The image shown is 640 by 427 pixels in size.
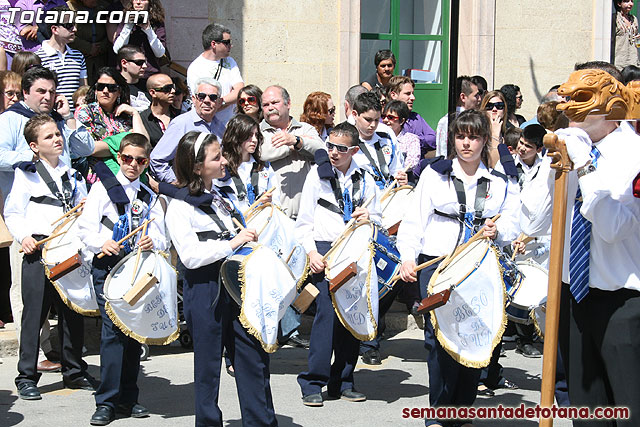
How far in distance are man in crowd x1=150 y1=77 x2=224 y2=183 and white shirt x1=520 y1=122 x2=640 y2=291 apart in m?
4.25

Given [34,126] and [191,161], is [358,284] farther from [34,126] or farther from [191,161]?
[34,126]

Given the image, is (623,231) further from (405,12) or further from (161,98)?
(405,12)

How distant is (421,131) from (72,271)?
14.0 ft

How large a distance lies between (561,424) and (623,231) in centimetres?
249

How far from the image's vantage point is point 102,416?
664 cm

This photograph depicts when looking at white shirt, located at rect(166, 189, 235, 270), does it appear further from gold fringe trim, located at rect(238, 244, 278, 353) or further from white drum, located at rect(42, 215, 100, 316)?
white drum, located at rect(42, 215, 100, 316)

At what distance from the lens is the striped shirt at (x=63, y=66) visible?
391 inches

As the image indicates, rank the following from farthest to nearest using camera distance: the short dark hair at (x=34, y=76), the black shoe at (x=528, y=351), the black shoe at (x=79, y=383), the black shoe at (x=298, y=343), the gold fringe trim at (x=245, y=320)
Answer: the black shoe at (x=298, y=343) < the black shoe at (x=528, y=351) < the short dark hair at (x=34, y=76) < the black shoe at (x=79, y=383) < the gold fringe trim at (x=245, y=320)

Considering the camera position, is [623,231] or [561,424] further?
[561,424]

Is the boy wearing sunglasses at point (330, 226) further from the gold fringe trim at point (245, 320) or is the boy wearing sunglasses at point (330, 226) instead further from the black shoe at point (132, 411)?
the gold fringe trim at point (245, 320)

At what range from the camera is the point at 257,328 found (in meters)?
5.78

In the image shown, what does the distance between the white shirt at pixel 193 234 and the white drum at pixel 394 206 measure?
7.11ft

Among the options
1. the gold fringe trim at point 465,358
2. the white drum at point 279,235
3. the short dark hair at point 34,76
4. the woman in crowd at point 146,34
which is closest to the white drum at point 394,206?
the white drum at point 279,235

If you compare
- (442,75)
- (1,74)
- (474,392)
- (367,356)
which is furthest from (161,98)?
(442,75)
